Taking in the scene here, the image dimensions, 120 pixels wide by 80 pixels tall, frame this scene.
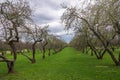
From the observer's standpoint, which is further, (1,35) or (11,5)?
(1,35)

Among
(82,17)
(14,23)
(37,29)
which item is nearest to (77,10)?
(82,17)

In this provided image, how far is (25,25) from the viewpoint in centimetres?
2669

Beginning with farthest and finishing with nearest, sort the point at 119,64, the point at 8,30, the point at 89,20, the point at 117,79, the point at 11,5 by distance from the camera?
1. the point at 89,20
2. the point at 119,64
3. the point at 8,30
4. the point at 11,5
5. the point at 117,79

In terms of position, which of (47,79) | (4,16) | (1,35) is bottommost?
(47,79)

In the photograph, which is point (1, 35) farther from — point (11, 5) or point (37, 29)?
point (37, 29)

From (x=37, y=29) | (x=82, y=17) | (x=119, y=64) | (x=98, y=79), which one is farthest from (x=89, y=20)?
(x=37, y=29)

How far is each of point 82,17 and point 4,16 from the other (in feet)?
38.5

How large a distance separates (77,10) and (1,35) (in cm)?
1137

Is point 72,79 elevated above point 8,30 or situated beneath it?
situated beneath

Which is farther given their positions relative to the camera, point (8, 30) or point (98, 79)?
point (8, 30)

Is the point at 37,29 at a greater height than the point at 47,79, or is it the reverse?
the point at 37,29

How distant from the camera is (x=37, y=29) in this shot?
50.3m

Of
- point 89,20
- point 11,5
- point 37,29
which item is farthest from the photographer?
point 37,29

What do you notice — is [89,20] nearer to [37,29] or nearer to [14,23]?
[14,23]
